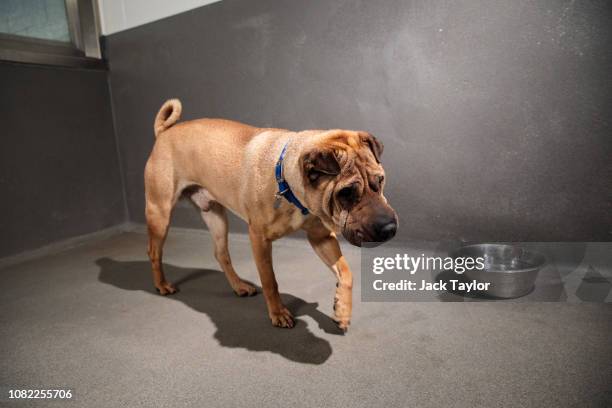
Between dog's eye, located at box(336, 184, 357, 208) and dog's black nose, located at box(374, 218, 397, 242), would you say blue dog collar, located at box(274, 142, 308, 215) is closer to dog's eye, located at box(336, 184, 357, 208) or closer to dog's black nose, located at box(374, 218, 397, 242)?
dog's eye, located at box(336, 184, 357, 208)

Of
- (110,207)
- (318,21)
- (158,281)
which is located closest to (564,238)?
(318,21)

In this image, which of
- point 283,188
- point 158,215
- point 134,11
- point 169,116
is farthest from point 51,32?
point 283,188

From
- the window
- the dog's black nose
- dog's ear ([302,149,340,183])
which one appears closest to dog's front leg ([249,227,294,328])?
dog's ear ([302,149,340,183])

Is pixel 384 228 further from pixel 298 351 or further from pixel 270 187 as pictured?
pixel 298 351

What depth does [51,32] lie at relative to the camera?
4.04 m

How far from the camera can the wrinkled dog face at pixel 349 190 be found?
155 centimetres

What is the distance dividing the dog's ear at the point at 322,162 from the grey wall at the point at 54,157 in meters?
3.25

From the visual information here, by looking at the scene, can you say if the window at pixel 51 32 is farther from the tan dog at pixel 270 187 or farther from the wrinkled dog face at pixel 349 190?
the wrinkled dog face at pixel 349 190

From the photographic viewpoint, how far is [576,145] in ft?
8.33

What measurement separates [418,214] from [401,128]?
67 centimetres

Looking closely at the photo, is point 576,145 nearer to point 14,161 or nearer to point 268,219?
point 268,219

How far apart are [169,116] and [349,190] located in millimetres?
1694

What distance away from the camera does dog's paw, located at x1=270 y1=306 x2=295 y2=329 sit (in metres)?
2.17

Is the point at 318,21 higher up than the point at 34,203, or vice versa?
the point at 318,21
